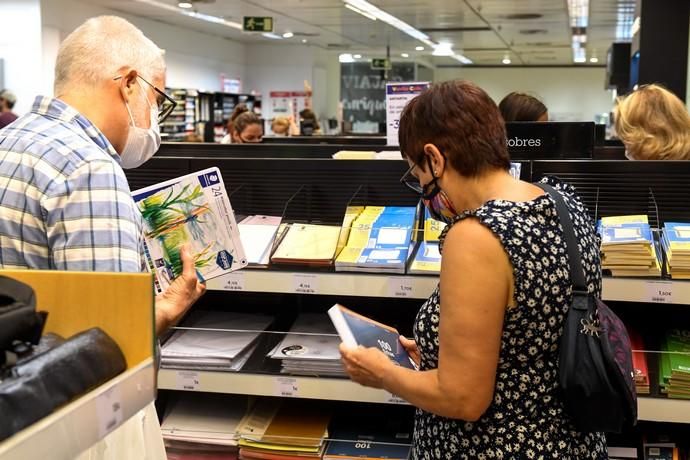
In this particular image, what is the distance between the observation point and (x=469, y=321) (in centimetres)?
150

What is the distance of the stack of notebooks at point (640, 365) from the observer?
2283mm

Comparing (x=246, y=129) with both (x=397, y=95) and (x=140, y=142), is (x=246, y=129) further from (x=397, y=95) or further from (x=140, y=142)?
(x=140, y=142)

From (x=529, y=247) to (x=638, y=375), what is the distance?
1.01 m

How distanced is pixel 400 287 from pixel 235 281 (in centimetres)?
55

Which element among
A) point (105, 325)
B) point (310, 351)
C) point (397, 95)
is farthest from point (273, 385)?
point (397, 95)

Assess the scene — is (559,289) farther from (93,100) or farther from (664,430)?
(664,430)

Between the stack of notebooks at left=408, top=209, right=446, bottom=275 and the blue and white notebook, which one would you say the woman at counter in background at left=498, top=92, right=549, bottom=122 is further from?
the blue and white notebook

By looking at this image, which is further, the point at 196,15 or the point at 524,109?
the point at 196,15

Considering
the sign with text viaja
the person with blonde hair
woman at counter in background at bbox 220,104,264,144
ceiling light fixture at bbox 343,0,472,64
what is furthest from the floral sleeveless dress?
ceiling light fixture at bbox 343,0,472,64

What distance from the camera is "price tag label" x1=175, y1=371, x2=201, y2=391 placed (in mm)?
2537

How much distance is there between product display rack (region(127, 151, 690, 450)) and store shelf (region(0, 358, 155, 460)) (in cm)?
144

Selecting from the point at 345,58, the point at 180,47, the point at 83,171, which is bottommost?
the point at 83,171


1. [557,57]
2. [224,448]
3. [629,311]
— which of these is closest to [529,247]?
[629,311]

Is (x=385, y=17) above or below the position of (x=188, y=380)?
above
